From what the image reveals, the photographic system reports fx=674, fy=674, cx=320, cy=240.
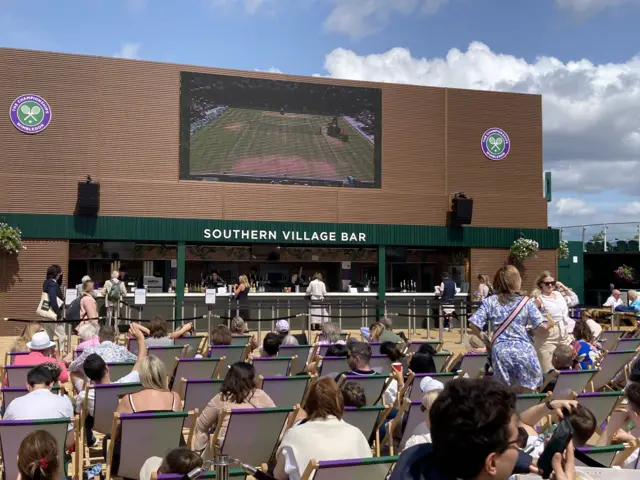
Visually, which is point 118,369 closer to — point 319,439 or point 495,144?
point 319,439

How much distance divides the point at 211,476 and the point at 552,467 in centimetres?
157

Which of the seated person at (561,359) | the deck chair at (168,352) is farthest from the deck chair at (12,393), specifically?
the seated person at (561,359)

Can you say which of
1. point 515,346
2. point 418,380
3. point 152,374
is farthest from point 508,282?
point 152,374

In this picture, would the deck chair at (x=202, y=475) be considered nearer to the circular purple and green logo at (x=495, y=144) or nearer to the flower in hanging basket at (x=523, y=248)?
the flower in hanging basket at (x=523, y=248)

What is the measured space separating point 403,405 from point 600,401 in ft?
5.16

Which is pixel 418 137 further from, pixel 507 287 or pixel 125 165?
pixel 507 287

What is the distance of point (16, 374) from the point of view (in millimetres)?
6734

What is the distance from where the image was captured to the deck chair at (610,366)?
7801mm

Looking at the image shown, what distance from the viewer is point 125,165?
18484 millimetres

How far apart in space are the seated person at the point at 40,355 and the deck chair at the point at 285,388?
2.39m

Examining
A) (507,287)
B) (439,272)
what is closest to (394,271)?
(439,272)

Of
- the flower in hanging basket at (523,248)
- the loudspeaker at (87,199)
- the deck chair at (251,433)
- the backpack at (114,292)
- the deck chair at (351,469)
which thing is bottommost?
the deck chair at (251,433)

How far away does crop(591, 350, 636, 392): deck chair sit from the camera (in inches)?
307

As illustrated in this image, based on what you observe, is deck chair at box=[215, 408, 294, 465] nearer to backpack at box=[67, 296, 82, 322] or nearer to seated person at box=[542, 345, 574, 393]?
seated person at box=[542, 345, 574, 393]
